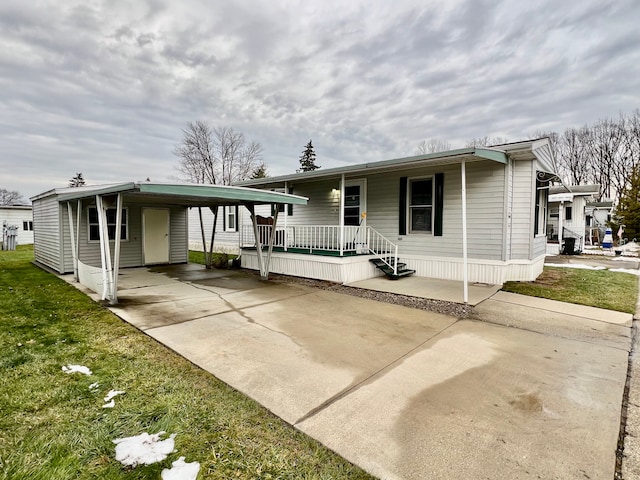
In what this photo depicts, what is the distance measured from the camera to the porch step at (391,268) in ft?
27.1

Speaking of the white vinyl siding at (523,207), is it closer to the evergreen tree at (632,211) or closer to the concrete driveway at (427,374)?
the concrete driveway at (427,374)

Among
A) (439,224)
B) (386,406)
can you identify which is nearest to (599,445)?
(386,406)

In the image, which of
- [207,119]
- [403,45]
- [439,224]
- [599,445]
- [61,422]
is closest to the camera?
[599,445]

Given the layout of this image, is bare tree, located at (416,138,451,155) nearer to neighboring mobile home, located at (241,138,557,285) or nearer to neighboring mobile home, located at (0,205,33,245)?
neighboring mobile home, located at (241,138,557,285)

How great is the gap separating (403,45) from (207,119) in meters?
19.6

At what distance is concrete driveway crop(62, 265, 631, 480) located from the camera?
2.09m

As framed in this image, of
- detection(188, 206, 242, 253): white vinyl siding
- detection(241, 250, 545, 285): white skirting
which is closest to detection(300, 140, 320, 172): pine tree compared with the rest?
detection(188, 206, 242, 253): white vinyl siding

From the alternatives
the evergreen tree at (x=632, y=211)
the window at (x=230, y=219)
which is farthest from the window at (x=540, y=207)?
the evergreen tree at (x=632, y=211)

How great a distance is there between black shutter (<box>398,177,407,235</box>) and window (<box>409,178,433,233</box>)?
15 centimetres

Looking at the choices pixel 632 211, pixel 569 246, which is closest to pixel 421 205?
pixel 569 246

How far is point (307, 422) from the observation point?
242cm

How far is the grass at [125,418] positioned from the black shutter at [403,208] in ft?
22.2

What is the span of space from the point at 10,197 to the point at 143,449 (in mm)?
55812

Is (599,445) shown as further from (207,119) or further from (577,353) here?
(207,119)
